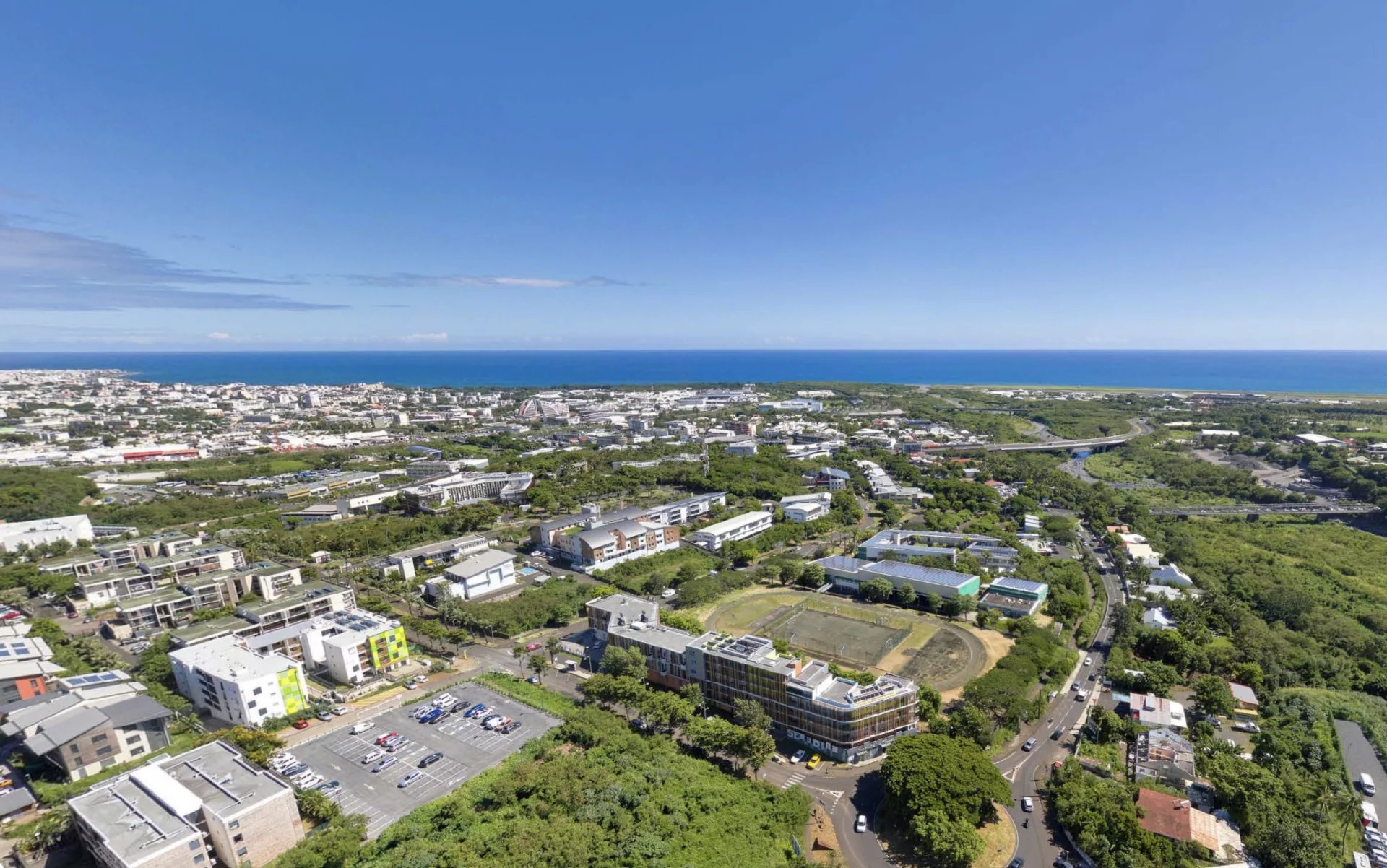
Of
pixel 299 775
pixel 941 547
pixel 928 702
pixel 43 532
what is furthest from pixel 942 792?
pixel 43 532

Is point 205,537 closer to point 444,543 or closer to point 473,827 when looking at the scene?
point 444,543

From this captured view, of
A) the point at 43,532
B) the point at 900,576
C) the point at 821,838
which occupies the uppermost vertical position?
the point at 43,532

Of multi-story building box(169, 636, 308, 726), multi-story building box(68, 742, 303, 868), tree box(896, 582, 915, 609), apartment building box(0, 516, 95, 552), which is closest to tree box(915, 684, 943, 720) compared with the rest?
tree box(896, 582, 915, 609)

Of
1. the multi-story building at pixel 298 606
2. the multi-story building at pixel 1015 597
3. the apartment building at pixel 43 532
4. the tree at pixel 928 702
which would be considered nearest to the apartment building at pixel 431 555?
the multi-story building at pixel 298 606

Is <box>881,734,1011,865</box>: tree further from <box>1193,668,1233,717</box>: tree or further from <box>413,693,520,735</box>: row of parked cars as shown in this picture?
<box>413,693,520,735</box>: row of parked cars

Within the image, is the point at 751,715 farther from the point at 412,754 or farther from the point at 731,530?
the point at 731,530

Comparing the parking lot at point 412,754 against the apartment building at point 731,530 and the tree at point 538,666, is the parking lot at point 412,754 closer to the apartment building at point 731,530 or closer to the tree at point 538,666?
the tree at point 538,666

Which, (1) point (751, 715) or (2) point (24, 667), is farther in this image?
(2) point (24, 667)
